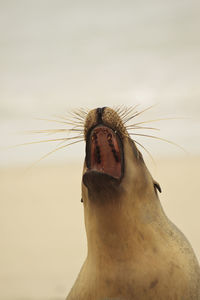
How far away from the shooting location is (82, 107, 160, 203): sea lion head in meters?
2.02

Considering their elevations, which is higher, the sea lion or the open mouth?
the open mouth

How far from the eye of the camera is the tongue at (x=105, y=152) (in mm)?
2053

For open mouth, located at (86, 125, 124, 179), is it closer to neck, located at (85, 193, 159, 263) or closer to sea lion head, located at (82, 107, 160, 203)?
sea lion head, located at (82, 107, 160, 203)

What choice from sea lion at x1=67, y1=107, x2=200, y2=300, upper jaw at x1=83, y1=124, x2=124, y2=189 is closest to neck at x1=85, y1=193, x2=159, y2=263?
sea lion at x1=67, y1=107, x2=200, y2=300

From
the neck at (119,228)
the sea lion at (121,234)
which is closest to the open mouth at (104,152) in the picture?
the sea lion at (121,234)

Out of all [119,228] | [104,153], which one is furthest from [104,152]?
[119,228]

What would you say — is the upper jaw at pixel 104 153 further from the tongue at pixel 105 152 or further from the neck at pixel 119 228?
the neck at pixel 119 228

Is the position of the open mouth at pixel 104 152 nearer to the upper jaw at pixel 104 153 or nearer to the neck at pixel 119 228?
the upper jaw at pixel 104 153

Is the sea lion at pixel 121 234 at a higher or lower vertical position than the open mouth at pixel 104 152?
lower

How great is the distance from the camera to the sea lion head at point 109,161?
2.02 metres

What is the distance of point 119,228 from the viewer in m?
2.03

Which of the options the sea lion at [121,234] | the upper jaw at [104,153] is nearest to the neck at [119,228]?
the sea lion at [121,234]

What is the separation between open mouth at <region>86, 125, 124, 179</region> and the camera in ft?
6.74

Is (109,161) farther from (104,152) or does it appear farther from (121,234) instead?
(121,234)
